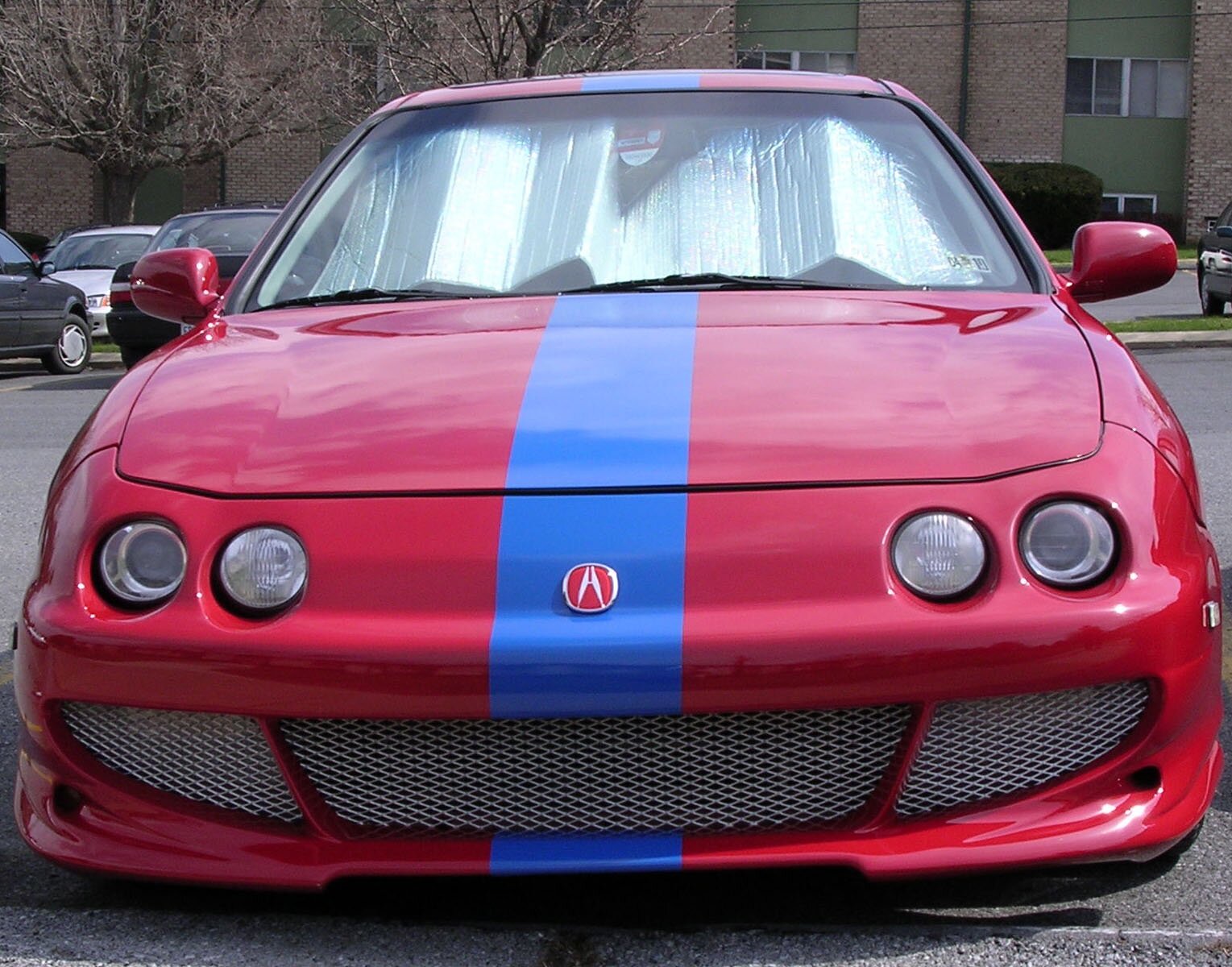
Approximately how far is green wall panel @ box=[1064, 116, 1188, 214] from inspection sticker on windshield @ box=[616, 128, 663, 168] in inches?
1336

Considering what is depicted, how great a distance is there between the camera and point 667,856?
235 centimetres

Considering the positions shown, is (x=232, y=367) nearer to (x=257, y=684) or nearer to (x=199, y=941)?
(x=257, y=684)

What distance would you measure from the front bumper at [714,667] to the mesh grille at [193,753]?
0.01 meters

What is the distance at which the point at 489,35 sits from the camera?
20594 millimetres

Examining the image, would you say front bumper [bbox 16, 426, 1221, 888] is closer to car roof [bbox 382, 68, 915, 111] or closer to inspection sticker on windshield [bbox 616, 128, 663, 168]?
inspection sticker on windshield [bbox 616, 128, 663, 168]

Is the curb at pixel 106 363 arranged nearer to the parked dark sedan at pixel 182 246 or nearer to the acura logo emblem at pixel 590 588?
the parked dark sedan at pixel 182 246

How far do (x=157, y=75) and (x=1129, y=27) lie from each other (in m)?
19.8

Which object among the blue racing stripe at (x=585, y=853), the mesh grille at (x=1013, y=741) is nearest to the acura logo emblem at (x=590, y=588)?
the blue racing stripe at (x=585, y=853)

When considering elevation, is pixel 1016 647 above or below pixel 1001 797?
above

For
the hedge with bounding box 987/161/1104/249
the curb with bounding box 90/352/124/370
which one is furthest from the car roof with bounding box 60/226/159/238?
the hedge with bounding box 987/161/1104/249

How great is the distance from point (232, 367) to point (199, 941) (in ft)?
3.26

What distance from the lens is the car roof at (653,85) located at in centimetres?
395

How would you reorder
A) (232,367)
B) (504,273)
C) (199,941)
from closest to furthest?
(199,941) → (232,367) → (504,273)

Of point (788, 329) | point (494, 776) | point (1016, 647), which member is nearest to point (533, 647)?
point (494, 776)
